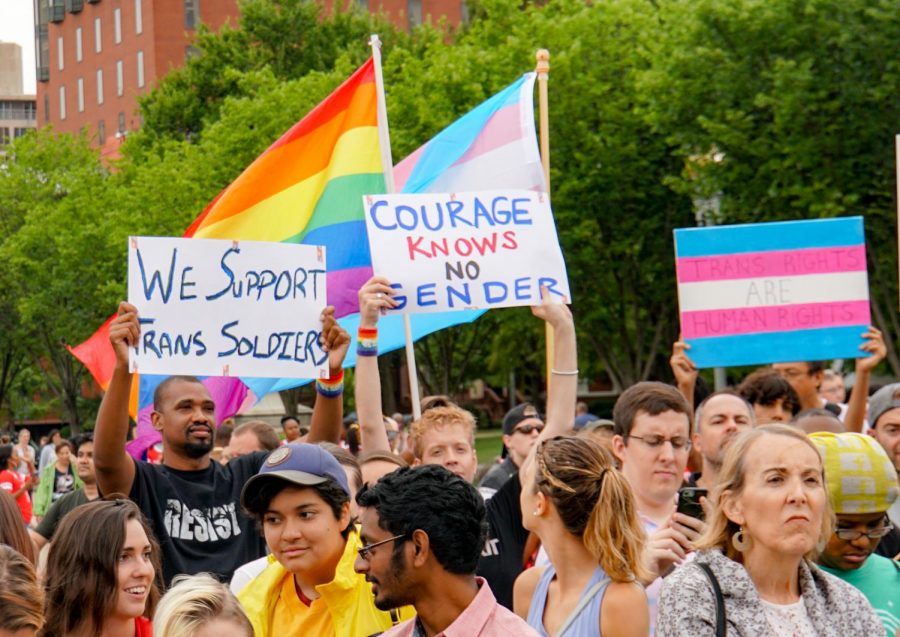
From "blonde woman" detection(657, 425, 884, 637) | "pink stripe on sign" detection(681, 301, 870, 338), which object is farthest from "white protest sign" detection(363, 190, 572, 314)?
"blonde woman" detection(657, 425, 884, 637)

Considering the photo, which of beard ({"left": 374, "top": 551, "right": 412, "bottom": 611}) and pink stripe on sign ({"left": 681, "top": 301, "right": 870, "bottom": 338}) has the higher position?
pink stripe on sign ({"left": 681, "top": 301, "right": 870, "bottom": 338})

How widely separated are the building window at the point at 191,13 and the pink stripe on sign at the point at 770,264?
2803 inches

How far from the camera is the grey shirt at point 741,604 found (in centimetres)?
421

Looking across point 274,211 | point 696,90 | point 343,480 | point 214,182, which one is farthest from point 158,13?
point 343,480

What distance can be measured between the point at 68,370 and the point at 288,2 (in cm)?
1531

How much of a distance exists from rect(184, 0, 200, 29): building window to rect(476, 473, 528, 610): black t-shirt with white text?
75.0 metres

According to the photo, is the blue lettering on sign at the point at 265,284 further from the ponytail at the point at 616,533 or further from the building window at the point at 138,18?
the building window at the point at 138,18

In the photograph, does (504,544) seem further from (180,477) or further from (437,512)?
(437,512)

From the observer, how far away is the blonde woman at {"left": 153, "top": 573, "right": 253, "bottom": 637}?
14.7 feet

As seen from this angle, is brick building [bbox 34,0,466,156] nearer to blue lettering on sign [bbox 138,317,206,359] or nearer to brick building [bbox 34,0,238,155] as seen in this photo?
brick building [bbox 34,0,238,155]

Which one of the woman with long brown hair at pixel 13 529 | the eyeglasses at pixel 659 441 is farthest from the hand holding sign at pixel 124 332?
the eyeglasses at pixel 659 441

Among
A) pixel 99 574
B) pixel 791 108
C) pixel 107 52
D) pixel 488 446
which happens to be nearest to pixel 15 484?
pixel 99 574

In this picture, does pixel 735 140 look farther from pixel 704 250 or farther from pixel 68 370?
pixel 68 370

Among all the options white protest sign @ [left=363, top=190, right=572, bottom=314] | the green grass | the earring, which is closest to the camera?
the earring
